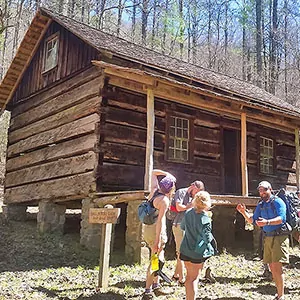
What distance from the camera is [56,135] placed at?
479 inches

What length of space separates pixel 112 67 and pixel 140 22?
960 inches

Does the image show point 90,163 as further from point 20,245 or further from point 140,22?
point 140,22

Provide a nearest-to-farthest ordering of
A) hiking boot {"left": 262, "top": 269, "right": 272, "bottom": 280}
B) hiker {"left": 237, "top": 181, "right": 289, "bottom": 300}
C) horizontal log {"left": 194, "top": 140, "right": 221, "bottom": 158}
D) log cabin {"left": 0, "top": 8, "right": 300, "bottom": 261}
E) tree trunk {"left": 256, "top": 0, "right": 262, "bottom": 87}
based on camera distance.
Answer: hiker {"left": 237, "top": 181, "right": 289, "bottom": 300}, hiking boot {"left": 262, "top": 269, "right": 272, "bottom": 280}, log cabin {"left": 0, "top": 8, "right": 300, "bottom": 261}, horizontal log {"left": 194, "top": 140, "right": 221, "bottom": 158}, tree trunk {"left": 256, "top": 0, "right": 262, "bottom": 87}

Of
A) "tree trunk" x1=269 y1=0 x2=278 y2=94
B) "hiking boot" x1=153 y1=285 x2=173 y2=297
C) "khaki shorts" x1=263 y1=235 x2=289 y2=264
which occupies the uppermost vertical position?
"tree trunk" x1=269 y1=0 x2=278 y2=94

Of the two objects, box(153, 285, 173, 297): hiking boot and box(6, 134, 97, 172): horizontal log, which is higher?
box(6, 134, 97, 172): horizontal log

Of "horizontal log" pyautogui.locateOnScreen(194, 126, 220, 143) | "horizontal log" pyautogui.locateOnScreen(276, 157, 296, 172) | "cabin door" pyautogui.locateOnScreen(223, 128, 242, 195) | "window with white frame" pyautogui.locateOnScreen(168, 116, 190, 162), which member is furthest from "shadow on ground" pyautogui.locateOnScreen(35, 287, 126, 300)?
"horizontal log" pyautogui.locateOnScreen(276, 157, 296, 172)

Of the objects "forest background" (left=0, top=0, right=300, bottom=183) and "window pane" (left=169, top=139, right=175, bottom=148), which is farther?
"forest background" (left=0, top=0, right=300, bottom=183)

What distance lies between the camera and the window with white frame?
39.5 feet

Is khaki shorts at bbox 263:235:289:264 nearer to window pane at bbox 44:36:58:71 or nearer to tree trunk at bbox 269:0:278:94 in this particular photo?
window pane at bbox 44:36:58:71

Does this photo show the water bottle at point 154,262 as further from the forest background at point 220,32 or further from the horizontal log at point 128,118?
the forest background at point 220,32

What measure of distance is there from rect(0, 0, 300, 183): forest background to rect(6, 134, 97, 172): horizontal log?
17.1 meters

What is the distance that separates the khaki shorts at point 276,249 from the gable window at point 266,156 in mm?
8247

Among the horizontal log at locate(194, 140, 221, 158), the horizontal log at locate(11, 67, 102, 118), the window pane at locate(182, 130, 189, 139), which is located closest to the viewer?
the horizontal log at locate(11, 67, 102, 118)

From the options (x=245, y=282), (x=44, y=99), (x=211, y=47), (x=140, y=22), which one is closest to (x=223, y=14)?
(x=211, y=47)
